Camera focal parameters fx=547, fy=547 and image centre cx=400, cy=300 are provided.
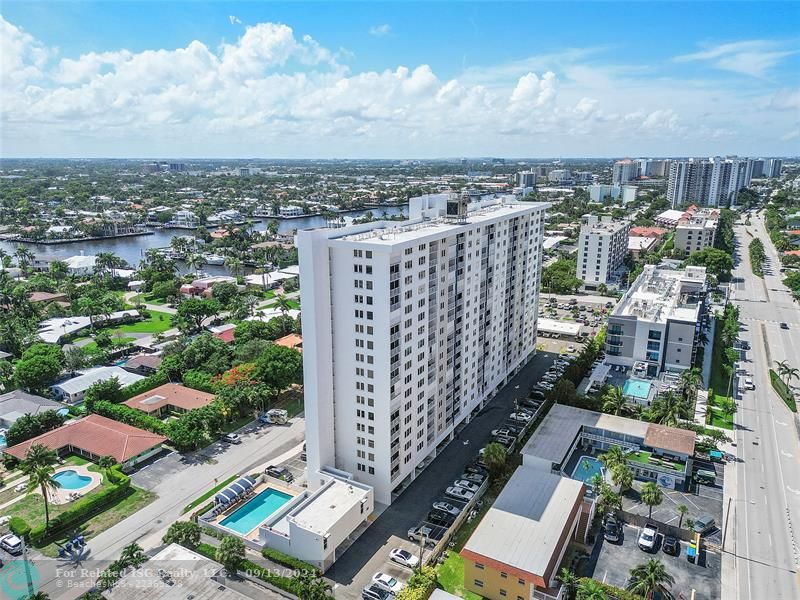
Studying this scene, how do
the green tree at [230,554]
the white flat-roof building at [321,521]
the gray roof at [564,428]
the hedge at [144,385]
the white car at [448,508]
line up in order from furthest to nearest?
the hedge at [144,385], the gray roof at [564,428], the white car at [448,508], the white flat-roof building at [321,521], the green tree at [230,554]

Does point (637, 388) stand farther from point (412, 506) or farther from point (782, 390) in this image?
point (412, 506)

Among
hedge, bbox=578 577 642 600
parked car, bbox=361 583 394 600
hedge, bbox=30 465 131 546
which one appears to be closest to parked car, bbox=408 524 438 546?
parked car, bbox=361 583 394 600

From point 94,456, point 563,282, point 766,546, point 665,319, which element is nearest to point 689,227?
point 563,282

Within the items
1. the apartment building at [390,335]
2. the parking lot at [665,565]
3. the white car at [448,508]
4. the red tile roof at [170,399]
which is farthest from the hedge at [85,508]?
the parking lot at [665,565]

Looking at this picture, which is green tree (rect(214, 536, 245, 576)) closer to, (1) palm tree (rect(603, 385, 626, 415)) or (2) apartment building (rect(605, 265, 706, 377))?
(1) palm tree (rect(603, 385, 626, 415))

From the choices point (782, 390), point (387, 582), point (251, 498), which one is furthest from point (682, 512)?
point (251, 498)

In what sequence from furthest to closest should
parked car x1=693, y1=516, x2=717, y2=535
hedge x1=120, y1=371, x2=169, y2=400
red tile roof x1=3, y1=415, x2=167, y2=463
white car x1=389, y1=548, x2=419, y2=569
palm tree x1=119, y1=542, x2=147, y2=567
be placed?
hedge x1=120, y1=371, x2=169, y2=400 < red tile roof x1=3, y1=415, x2=167, y2=463 < parked car x1=693, y1=516, x2=717, y2=535 < white car x1=389, y1=548, x2=419, y2=569 < palm tree x1=119, y1=542, x2=147, y2=567

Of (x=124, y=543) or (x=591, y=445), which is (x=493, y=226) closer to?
(x=591, y=445)

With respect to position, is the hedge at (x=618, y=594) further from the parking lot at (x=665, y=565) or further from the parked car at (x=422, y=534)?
the parked car at (x=422, y=534)
